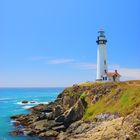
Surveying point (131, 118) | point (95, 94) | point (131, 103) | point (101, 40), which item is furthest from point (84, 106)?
point (101, 40)

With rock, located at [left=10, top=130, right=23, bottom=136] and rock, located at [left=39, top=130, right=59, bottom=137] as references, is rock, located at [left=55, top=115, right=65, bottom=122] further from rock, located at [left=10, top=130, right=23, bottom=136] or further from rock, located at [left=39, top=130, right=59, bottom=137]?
rock, located at [left=10, top=130, right=23, bottom=136]

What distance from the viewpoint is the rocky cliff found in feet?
144

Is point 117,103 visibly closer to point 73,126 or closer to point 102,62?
point 73,126

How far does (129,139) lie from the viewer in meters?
40.4

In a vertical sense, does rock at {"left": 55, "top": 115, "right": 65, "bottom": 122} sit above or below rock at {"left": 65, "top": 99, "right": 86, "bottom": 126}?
below

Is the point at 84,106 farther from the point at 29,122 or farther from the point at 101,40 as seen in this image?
the point at 101,40

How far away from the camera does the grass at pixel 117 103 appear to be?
5144 cm

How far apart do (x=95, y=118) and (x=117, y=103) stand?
15.2 feet

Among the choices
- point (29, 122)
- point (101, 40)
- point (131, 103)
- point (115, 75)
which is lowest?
point (29, 122)

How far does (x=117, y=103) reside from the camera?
55969 millimetres

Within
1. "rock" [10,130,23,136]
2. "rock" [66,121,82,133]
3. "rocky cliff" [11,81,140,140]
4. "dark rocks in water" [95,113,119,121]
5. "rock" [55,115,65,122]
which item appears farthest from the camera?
"rock" [55,115,65,122]

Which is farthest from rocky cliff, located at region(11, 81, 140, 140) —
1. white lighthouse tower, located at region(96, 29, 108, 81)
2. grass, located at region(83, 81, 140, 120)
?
white lighthouse tower, located at region(96, 29, 108, 81)

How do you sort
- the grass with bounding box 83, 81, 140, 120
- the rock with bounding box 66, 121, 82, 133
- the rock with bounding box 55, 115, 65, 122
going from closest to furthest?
the grass with bounding box 83, 81, 140, 120 → the rock with bounding box 66, 121, 82, 133 → the rock with bounding box 55, 115, 65, 122

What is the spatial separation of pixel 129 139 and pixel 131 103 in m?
12.4
